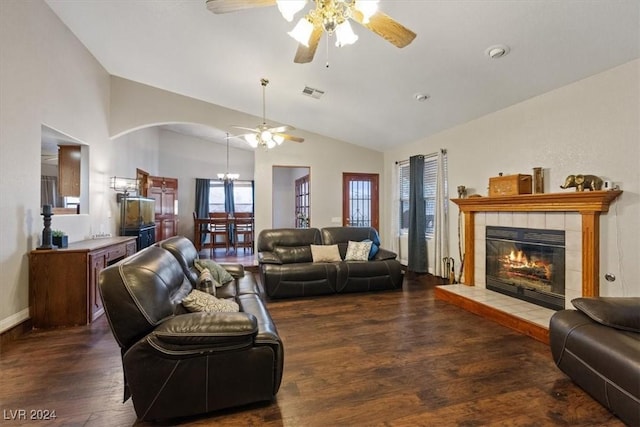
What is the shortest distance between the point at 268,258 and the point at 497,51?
3787 mm

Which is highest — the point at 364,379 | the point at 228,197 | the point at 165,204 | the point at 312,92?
the point at 312,92

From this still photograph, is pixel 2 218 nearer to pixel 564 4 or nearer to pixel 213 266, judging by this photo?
pixel 213 266

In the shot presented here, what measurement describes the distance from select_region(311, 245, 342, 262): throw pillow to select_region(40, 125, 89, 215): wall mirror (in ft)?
11.4

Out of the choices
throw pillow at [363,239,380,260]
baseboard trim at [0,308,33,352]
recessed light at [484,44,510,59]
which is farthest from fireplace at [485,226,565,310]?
baseboard trim at [0,308,33,352]

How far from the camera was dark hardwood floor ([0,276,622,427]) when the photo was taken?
1822 millimetres

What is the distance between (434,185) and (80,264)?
531 cm

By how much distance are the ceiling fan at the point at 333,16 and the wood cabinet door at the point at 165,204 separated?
6.65m

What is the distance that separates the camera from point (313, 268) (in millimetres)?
4367

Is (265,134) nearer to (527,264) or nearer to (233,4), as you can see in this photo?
(233,4)

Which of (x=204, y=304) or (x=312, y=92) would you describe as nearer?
(x=204, y=304)

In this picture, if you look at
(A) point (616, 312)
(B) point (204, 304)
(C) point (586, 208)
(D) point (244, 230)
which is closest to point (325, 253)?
(B) point (204, 304)

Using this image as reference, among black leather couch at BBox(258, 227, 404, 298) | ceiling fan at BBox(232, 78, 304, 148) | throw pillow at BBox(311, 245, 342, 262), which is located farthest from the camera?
throw pillow at BBox(311, 245, 342, 262)

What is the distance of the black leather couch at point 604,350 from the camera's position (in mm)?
1705

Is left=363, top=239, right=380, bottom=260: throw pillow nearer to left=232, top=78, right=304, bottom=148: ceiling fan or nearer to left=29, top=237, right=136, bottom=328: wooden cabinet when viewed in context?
left=232, top=78, right=304, bottom=148: ceiling fan
